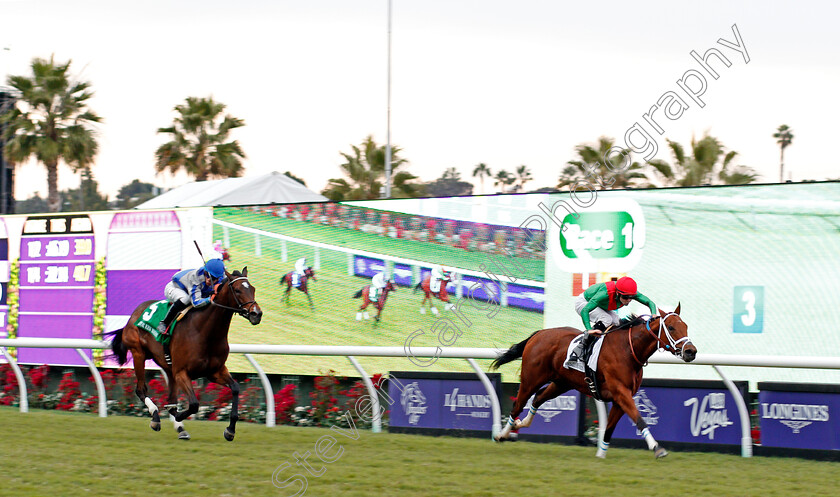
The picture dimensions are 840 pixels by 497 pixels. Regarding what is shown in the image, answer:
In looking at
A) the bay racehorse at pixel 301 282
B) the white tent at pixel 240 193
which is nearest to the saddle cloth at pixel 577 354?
the bay racehorse at pixel 301 282

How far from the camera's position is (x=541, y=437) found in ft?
24.2

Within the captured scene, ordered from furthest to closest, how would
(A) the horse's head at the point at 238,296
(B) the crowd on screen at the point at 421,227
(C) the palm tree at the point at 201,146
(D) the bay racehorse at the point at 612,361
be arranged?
1. (C) the palm tree at the point at 201,146
2. (B) the crowd on screen at the point at 421,227
3. (A) the horse's head at the point at 238,296
4. (D) the bay racehorse at the point at 612,361

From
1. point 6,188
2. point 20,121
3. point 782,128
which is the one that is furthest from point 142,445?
point 782,128

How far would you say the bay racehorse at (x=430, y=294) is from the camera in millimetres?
10539

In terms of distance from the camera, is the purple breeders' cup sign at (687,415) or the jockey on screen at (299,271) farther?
the jockey on screen at (299,271)

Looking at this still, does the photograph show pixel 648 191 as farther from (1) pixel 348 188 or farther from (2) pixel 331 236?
(1) pixel 348 188

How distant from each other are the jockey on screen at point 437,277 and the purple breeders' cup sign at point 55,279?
492cm

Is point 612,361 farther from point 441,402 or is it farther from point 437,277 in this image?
point 437,277

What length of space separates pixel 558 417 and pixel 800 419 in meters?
1.82

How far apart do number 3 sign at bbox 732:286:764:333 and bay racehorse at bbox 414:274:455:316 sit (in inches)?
122

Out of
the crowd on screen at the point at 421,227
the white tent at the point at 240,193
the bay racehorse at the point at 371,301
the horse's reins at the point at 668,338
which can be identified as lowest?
the bay racehorse at the point at 371,301

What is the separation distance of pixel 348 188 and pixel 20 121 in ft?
26.5

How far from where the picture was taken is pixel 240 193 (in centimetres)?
1527

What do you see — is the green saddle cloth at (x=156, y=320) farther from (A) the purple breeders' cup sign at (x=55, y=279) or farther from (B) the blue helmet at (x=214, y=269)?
(A) the purple breeders' cup sign at (x=55, y=279)
